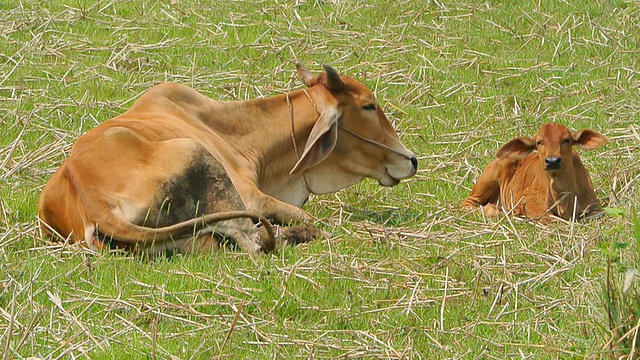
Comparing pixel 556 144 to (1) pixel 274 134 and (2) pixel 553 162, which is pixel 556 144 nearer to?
(2) pixel 553 162

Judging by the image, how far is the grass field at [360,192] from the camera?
646 cm

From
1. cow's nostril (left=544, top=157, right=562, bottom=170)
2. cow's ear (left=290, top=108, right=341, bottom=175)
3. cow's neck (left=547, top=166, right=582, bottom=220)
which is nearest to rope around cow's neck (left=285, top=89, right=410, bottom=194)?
cow's ear (left=290, top=108, right=341, bottom=175)

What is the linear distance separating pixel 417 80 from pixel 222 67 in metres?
1.97

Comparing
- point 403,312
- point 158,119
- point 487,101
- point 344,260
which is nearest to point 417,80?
point 487,101

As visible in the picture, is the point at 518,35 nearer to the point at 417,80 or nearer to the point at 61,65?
the point at 417,80

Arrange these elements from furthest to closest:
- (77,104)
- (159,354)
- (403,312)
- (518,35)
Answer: (518,35) < (77,104) < (403,312) < (159,354)

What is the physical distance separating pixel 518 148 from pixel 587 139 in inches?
Result: 21.3

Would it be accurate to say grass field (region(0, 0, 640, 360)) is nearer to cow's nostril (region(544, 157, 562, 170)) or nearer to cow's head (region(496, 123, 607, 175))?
cow's head (region(496, 123, 607, 175))

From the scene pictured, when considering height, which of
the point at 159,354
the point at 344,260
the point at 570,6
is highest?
the point at 159,354

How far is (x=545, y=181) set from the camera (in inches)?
419

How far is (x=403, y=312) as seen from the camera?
22.6ft

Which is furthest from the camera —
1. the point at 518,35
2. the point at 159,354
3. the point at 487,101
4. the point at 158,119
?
the point at 518,35

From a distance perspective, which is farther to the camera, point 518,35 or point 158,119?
point 518,35

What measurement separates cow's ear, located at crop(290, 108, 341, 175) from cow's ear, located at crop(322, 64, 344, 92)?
0.16 metres
